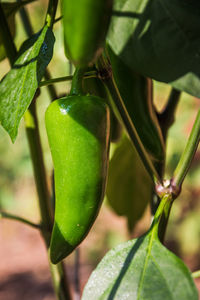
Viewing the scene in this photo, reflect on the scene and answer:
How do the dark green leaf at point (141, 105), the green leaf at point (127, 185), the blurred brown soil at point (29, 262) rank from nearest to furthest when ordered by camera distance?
the dark green leaf at point (141, 105) < the green leaf at point (127, 185) < the blurred brown soil at point (29, 262)

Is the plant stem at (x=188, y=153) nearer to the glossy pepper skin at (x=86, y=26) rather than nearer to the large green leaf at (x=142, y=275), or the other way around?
the large green leaf at (x=142, y=275)

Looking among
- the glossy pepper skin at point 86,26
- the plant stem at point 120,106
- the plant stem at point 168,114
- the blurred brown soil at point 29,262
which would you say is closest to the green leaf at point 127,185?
the plant stem at point 168,114

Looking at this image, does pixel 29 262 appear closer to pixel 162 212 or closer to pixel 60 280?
pixel 60 280

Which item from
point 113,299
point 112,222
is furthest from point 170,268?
point 112,222

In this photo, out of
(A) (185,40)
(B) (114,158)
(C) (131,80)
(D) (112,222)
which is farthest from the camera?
(D) (112,222)

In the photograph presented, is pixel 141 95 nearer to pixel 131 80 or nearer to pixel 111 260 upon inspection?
pixel 131 80

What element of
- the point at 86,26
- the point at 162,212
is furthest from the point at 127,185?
the point at 86,26
